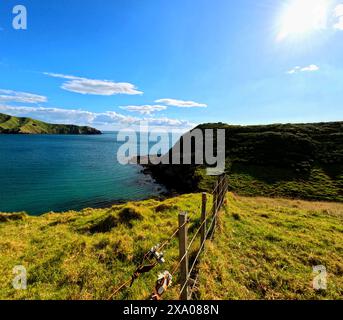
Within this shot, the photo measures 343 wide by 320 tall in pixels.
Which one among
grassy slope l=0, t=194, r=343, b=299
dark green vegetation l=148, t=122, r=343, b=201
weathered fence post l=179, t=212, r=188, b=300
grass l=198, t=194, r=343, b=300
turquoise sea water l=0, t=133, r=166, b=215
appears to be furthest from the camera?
dark green vegetation l=148, t=122, r=343, b=201

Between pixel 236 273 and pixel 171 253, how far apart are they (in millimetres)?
2517

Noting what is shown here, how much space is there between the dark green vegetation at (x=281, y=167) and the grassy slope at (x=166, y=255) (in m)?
23.1

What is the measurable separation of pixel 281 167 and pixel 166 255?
44.7 metres

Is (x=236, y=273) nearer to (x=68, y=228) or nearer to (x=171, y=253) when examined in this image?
(x=171, y=253)

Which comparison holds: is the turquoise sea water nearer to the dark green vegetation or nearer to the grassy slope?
the dark green vegetation

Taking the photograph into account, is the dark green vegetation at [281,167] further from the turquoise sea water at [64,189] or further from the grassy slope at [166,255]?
the grassy slope at [166,255]

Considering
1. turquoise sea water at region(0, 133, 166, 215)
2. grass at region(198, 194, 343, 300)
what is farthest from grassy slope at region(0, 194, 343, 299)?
turquoise sea water at region(0, 133, 166, 215)

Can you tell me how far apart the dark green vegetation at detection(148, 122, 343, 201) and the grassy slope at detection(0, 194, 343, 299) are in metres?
23.1

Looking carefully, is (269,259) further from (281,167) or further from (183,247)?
(281,167)

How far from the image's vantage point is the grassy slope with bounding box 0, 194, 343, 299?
6930 mm

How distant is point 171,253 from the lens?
28.9ft

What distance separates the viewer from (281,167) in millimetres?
46750

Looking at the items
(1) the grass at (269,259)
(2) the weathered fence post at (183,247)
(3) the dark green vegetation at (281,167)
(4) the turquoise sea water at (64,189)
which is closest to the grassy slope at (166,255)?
(1) the grass at (269,259)
